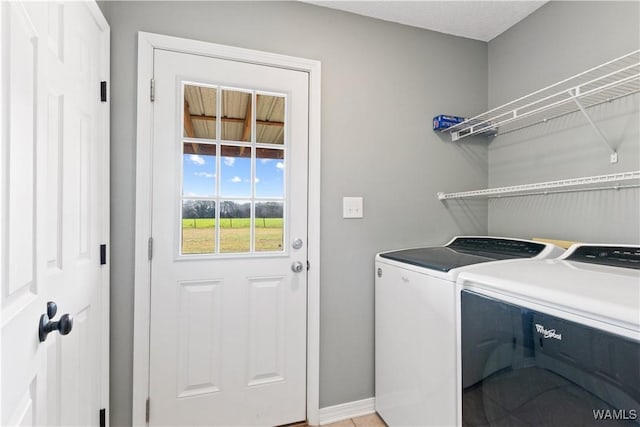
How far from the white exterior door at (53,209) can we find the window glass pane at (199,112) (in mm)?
353

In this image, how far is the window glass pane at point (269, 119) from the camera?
1.68 metres

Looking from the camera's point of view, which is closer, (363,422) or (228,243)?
(228,243)

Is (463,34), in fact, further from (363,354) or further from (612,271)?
(363,354)

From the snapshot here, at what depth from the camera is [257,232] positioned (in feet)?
5.49

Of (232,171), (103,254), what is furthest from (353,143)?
(103,254)

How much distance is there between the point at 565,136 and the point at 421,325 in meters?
1.32

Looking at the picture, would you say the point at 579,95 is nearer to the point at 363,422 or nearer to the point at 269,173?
the point at 269,173

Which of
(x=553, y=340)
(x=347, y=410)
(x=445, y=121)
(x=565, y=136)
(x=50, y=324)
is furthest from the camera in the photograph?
(x=445, y=121)

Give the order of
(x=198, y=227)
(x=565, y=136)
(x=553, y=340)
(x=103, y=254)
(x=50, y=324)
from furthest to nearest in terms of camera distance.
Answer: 1. (x=565, y=136)
2. (x=198, y=227)
3. (x=103, y=254)
4. (x=553, y=340)
5. (x=50, y=324)

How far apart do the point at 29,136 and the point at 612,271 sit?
1.76 m

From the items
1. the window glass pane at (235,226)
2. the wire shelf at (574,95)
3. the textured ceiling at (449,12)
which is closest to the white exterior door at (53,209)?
the window glass pane at (235,226)

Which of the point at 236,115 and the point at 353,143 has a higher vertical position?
the point at 236,115

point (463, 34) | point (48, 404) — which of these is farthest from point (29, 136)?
point (463, 34)

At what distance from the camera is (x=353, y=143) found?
1.83 m
